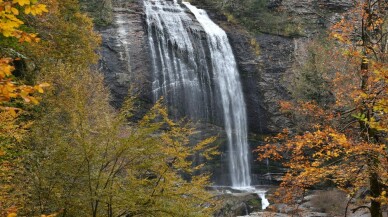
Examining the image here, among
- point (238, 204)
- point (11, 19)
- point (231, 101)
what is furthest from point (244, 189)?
point (11, 19)

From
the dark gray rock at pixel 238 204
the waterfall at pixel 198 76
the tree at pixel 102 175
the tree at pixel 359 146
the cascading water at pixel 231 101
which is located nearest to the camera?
the tree at pixel 359 146

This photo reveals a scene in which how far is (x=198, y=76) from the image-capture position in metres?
30.8

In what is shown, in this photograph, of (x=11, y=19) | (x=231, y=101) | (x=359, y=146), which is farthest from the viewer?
(x=231, y=101)

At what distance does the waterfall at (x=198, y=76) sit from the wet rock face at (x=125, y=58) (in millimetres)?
743

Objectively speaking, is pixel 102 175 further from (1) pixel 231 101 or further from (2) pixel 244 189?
(1) pixel 231 101

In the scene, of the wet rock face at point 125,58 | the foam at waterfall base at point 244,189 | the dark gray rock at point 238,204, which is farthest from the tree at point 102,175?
the wet rock face at point 125,58

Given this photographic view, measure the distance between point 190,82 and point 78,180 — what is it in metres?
23.5

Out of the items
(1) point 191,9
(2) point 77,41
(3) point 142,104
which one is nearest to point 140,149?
(2) point 77,41

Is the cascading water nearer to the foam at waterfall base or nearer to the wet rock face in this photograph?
the foam at waterfall base

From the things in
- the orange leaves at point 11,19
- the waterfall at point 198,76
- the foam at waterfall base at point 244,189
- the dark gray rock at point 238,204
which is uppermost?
the orange leaves at point 11,19

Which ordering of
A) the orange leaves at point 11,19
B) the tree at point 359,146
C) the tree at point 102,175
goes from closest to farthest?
1. the orange leaves at point 11,19
2. the tree at point 359,146
3. the tree at point 102,175

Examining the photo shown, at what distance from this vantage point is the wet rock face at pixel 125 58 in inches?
1120

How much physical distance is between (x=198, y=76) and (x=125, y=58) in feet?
20.5

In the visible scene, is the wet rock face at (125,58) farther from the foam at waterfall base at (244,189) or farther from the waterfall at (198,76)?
the foam at waterfall base at (244,189)
